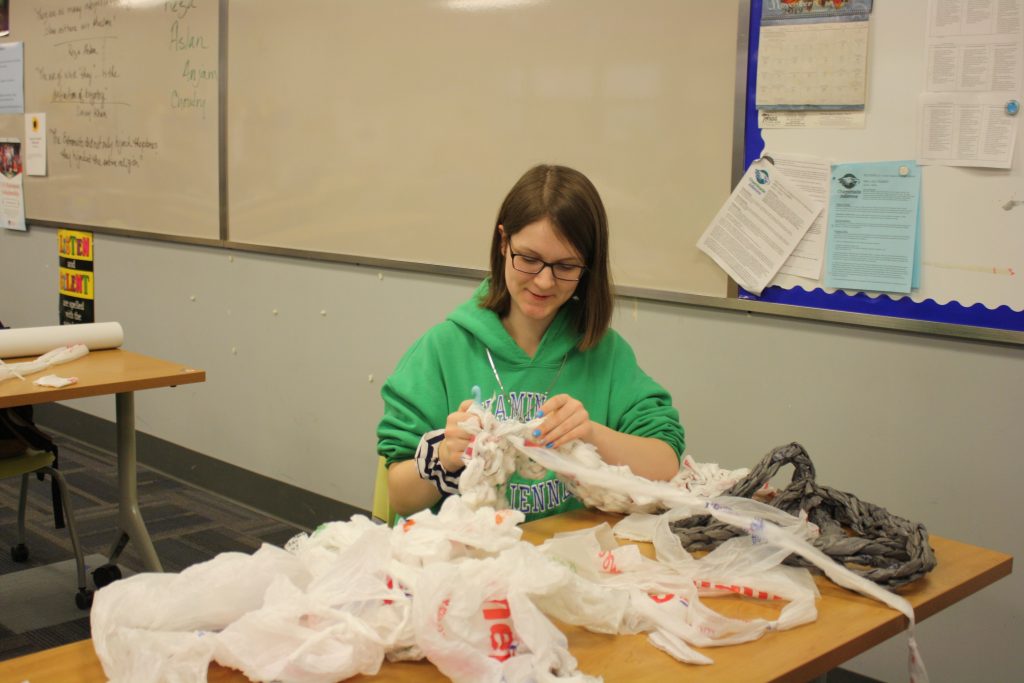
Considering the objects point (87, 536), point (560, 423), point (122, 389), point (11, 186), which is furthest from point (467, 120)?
point (11, 186)

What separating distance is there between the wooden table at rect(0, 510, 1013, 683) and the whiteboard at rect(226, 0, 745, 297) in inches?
50.9

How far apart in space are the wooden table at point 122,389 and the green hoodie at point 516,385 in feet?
4.02

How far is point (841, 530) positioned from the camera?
1521 millimetres

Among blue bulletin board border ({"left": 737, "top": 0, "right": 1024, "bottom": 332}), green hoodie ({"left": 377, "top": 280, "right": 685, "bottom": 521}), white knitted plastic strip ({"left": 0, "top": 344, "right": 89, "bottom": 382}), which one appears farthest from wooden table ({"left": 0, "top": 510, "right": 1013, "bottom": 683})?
white knitted plastic strip ({"left": 0, "top": 344, "right": 89, "bottom": 382})

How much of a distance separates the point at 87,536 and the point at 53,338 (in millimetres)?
1011

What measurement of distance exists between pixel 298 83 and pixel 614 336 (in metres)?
2.20

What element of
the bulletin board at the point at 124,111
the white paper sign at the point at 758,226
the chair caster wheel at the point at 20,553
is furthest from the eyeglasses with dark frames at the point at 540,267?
the bulletin board at the point at 124,111

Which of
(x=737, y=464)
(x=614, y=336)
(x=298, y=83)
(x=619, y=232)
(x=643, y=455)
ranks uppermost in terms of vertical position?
(x=298, y=83)

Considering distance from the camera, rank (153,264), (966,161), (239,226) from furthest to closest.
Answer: (153,264), (239,226), (966,161)

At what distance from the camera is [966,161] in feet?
7.14

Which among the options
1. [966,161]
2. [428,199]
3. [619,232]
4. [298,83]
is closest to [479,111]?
[428,199]

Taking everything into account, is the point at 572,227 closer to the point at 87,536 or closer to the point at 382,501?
the point at 382,501

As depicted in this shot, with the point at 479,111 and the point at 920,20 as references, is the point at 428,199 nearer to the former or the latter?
the point at 479,111

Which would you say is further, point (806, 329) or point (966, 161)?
point (806, 329)
